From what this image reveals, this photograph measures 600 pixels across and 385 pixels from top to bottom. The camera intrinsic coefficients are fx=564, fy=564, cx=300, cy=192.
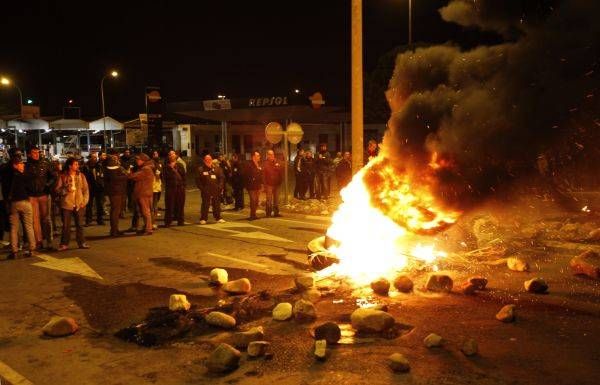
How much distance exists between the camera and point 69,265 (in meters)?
9.65

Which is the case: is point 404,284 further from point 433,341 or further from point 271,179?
point 271,179

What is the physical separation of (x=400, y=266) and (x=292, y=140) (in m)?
8.93

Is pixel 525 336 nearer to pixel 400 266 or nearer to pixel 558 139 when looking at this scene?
pixel 400 266

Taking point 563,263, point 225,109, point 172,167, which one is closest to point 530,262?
point 563,263

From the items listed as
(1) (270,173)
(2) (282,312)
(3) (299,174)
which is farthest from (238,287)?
(3) (299,174)

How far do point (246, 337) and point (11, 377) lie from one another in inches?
85.1

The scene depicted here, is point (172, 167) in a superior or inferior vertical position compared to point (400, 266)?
superior

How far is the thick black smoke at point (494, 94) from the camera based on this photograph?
8.09m

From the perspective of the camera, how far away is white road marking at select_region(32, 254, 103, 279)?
9133 millimetres

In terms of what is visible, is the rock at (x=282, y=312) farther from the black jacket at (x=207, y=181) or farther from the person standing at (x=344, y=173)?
the person standing at (x=344, y=173)

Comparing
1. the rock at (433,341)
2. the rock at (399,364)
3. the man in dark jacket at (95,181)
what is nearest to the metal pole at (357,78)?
the rock at (433,341)

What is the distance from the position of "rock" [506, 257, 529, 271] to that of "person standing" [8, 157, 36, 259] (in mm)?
8139

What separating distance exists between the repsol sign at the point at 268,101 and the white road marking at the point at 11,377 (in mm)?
20998

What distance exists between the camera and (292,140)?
16812 mm
